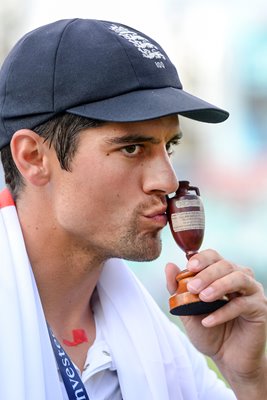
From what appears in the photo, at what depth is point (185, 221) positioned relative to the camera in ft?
8.80

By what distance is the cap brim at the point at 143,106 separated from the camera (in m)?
2.59

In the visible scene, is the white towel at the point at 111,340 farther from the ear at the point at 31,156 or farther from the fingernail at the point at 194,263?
the fingernail at the point at 194,263

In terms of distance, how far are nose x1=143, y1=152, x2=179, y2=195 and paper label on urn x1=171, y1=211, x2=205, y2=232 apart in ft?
0.28

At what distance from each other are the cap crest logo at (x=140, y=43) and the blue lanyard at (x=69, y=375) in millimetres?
1009

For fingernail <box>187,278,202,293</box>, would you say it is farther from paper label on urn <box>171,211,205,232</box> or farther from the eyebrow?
the eyebrow

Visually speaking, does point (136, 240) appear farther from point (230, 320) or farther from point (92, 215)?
point (230, 320)

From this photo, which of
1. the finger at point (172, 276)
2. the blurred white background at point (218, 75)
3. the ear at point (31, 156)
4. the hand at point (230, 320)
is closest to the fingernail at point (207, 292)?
the hand at point (230, 320)

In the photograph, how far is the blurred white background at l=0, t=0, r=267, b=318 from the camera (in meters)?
11.5

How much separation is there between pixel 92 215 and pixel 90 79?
454 millimetres

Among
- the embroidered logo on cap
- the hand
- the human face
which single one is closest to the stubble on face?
the human face

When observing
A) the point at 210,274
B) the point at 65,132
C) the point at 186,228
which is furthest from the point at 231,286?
the point at 65,132

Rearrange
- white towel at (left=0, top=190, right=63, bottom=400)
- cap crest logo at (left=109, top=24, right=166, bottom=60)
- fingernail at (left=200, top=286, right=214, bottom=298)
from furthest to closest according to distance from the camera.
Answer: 1. cap crest logo at (left=109, top=24, right=166, bottom=60)
2. fingernail at (left=200, top=286, right=214, bottom=298)
3. white towel at (left=0, top=190, right=63, bottom=400)

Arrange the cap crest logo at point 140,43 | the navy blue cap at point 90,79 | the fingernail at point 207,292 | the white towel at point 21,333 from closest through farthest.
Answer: the white towel at point 21,333
the fingernail at point 207,292
the navy blue cap at point 90,79
the cap crest logo at point 140,43

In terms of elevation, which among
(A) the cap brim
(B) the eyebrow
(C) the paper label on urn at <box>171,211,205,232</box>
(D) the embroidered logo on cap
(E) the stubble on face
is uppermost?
(D) the embroidered logo on cap
